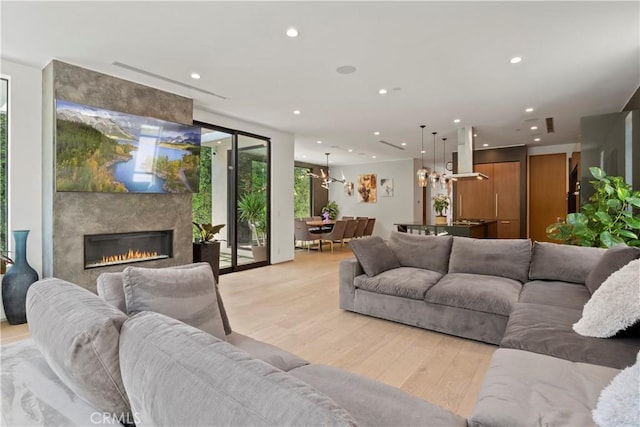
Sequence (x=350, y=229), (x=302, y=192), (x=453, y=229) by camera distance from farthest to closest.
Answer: (x=302, y=192) → (x=350, y=229) → (x=453, y=229)

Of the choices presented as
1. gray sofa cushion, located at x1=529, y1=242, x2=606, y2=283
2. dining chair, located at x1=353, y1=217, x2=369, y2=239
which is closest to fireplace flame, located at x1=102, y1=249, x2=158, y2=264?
gray sofa cushion, located at x1=529, y1=242, x2=606, y2=283

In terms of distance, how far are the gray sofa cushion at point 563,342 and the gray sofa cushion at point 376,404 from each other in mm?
958

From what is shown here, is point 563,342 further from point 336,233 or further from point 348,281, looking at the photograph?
point 336,233

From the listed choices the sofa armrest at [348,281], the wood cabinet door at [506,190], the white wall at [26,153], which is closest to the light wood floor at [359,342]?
the sofa armrest at [348,281]

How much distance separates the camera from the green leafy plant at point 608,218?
362 cm

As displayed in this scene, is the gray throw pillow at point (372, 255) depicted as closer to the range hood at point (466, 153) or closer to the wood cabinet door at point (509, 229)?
the range hood at point (466, 153)

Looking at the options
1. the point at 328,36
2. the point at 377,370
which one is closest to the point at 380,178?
the point at 328,36

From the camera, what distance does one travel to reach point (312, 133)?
7332 millimetres

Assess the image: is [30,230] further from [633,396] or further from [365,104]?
[633,396]

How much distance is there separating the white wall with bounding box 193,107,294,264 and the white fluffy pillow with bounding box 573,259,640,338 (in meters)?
5.47

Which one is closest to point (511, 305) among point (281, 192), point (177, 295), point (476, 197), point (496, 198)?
point (177, 295)

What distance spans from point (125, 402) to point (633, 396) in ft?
4.87

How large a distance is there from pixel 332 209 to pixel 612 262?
9.92 metres

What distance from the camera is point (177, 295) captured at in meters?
1.68
